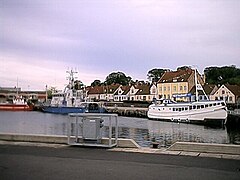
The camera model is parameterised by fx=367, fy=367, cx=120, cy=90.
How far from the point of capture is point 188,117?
→ 222 ft

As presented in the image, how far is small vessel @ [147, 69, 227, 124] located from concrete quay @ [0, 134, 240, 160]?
50.6 metres

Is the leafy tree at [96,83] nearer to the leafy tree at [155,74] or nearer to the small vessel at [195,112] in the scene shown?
the leafy tree at [155,74]

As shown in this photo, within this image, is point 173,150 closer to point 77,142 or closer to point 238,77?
point 77,142

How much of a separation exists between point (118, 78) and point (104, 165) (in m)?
158

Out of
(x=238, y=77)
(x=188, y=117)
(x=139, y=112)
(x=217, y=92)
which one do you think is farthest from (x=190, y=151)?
(x=238, y=77)

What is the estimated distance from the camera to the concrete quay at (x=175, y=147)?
11633 mm

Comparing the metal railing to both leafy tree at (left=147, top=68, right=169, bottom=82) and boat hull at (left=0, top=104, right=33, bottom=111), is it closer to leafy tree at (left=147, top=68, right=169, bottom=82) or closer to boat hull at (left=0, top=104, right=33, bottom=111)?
boat hull at (left=0, top=104, right=33, bottom=111)

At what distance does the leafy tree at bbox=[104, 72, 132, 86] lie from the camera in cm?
16762

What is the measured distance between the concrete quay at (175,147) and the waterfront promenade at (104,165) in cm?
65

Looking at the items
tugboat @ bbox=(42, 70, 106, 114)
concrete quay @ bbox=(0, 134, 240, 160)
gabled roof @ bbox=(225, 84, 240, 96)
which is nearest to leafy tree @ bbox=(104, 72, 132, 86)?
tugboat @ bbox=(42, 70, 106, 114)

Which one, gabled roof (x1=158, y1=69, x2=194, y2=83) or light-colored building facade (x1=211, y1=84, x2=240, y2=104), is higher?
gabled roof (x1=158, y1=69, x2=194, y2=83)

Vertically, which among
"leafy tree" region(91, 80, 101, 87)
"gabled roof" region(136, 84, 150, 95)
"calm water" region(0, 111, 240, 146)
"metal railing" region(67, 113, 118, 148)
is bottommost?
"calm water" region(0, 111, 240, 146)

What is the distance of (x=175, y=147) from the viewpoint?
41.2ft

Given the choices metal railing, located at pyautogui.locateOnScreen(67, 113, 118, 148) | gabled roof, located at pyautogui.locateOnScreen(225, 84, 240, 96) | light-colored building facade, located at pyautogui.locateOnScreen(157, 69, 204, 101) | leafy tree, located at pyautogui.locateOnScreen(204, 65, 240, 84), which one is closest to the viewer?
metal railing, located at pyautogui.locateOnScreen(67, 113, 118, 148)
